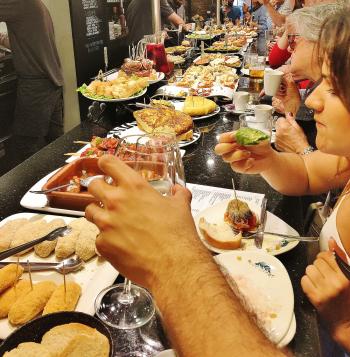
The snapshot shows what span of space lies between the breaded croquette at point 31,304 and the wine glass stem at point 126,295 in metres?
0.20

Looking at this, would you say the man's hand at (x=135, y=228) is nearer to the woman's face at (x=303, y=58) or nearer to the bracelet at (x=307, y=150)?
the bracelet at (x=307, y=150)

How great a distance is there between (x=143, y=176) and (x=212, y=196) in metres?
0.90

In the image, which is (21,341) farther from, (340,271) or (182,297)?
(340,271)

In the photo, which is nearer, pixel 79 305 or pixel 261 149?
pixel 79 305

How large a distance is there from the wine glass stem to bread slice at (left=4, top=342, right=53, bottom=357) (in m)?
0.33

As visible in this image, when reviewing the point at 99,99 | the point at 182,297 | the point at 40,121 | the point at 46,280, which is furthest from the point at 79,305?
the point at 40,121

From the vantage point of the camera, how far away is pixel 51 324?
2.99 ft

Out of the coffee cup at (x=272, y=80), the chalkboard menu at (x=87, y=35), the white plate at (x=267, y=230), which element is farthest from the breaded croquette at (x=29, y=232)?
the chalkboard menu at (x=87, y=35)

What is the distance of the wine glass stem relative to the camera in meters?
1.15

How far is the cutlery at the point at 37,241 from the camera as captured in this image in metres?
1.15

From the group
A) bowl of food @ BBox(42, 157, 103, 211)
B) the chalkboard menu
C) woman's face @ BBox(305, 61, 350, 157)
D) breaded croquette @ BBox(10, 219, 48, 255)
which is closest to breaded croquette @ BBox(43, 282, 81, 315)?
breaded croquette @ BBox(10, 219, 48, 255)

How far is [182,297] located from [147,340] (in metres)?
0.43

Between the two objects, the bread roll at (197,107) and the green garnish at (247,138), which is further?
the bread roll at (197,107)

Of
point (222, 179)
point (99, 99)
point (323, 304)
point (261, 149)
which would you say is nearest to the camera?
point (323, 304)
